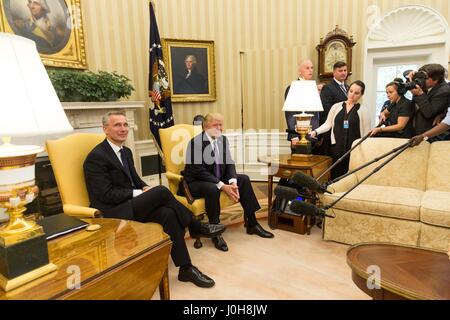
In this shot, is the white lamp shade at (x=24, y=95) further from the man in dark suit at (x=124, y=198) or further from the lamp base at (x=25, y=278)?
the man in dark suit at (x=124, y=198)

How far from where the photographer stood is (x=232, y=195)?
269cm

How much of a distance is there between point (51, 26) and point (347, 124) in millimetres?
3160

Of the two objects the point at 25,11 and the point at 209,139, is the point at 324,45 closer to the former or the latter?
the point at 209,139

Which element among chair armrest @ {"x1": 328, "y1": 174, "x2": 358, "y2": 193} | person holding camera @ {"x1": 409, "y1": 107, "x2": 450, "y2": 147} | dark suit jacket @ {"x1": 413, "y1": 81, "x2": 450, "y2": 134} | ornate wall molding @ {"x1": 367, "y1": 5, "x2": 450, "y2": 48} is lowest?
chair armrest @ {"x1": 328, "y1": 174, "x2": 358, "y2": 193}

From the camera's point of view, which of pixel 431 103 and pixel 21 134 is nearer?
pixel 21 134

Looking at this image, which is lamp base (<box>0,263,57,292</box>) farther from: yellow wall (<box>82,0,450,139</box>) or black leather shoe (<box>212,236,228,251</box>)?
yellow wall (<box>82,0,450,139</box>)

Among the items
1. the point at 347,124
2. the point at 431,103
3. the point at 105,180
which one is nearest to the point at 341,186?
the point at 347,124

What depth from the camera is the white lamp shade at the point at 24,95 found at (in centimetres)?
87

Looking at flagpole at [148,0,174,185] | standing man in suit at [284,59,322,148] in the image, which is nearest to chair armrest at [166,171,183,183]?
flagpole at [148,0,174,185]

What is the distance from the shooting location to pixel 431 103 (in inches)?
102

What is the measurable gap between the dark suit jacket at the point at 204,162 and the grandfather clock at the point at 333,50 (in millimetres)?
2003

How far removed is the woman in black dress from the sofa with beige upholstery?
0.14 metres

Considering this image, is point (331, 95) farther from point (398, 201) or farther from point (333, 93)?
point (398, 201)

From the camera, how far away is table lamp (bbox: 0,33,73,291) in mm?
878
